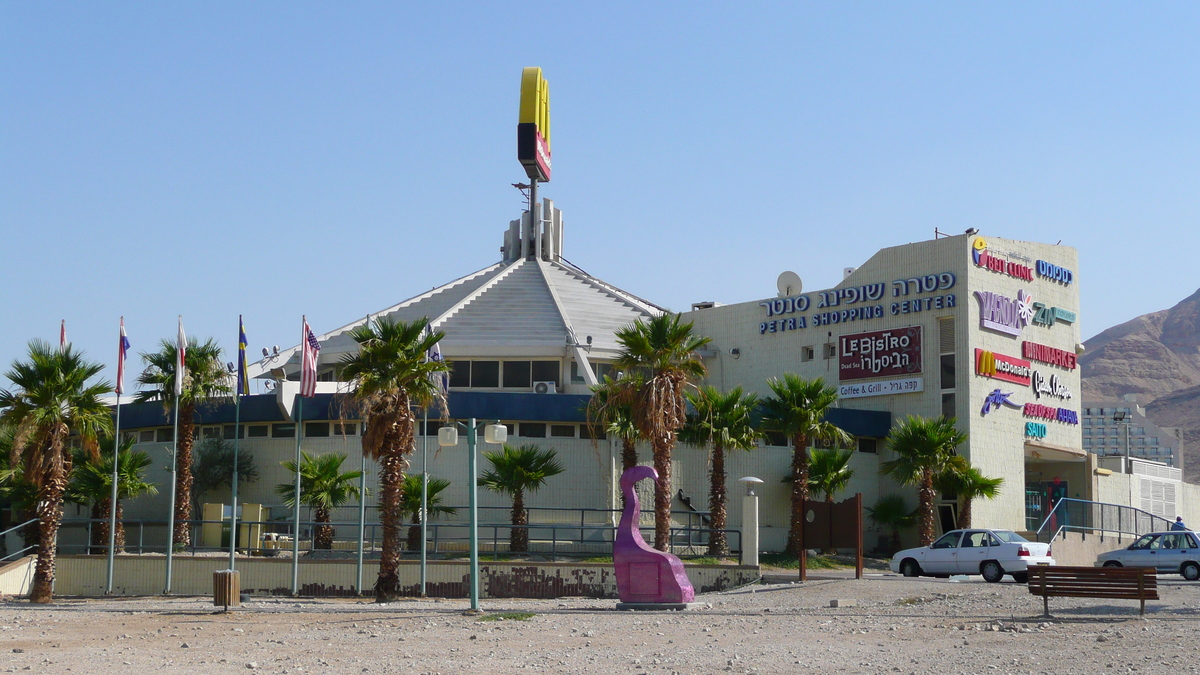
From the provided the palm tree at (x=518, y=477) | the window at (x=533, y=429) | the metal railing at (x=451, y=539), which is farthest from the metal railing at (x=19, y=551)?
the window at (x=533, y=429)

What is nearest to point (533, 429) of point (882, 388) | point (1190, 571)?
point (882, 388)

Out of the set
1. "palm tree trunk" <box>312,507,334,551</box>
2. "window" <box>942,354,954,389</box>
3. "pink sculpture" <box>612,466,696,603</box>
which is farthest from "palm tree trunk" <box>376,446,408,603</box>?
"window" <box>942,354,954,389</box>

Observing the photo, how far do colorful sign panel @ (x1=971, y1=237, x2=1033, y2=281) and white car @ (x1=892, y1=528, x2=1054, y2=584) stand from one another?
14.7 meters

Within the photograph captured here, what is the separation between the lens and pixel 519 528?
38.2 m

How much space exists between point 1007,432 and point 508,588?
69.8 ft

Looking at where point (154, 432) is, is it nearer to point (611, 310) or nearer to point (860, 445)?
point (611, 310)

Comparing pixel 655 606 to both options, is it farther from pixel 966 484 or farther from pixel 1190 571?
pixel 966 484

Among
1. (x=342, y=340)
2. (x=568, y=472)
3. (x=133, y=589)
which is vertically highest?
(x=342, y=340)

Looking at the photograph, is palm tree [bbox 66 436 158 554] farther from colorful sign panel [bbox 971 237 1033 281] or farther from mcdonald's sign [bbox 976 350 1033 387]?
colorful sign panel [bbox 971 237 1033 281]

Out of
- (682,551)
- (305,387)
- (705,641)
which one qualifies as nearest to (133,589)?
→ (305,387)

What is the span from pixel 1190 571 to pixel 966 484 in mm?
9505

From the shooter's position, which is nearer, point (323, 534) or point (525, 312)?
point (323, 534)

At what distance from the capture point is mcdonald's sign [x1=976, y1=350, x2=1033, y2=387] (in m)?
46.2

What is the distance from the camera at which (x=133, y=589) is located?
120 ft
